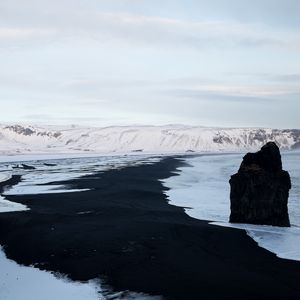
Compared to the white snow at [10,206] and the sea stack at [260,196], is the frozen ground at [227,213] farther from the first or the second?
the white snow at [10,206]

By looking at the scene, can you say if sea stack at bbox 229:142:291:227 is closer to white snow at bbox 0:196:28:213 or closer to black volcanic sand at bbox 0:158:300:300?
black volcanic sand at bbox 0:158:300:300

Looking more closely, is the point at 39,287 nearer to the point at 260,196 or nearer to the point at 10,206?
the point at 260,196

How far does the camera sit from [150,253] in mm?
15273

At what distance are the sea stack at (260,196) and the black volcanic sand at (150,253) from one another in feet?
6.71

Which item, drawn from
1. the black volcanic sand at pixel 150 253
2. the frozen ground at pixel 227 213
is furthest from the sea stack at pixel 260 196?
the black volcanic sand at pixel 150 253

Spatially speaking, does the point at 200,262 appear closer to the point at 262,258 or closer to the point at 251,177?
the point at 262,258

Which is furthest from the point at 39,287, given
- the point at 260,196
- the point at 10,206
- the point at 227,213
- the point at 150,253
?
the point at 10,206

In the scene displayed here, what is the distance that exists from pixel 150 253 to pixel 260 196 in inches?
289

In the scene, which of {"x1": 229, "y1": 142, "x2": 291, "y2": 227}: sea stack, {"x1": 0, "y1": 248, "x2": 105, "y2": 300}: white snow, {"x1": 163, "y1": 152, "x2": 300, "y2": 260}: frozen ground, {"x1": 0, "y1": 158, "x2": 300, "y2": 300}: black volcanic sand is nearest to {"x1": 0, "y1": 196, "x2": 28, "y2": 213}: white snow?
{"x1": 0, "y1": 158, "x2": 300, "y2": 300}: black volcanic sand

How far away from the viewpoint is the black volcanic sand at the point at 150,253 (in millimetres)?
12023

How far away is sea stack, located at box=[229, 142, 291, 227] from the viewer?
818 inches

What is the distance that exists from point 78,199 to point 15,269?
1614cm

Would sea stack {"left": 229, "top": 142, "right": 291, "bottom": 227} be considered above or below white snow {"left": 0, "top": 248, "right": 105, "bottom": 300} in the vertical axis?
above

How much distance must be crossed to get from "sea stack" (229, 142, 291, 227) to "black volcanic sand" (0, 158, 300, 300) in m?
2.04
